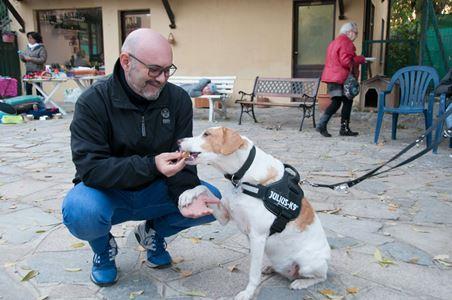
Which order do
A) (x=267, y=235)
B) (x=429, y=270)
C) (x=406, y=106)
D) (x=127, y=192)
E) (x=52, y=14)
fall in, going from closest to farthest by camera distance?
(x=267, y=235), (x=127, y=192), (x=429, y=270), (x=406, y=106), (x=52, y=14)

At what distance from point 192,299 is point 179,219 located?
1.59 feet

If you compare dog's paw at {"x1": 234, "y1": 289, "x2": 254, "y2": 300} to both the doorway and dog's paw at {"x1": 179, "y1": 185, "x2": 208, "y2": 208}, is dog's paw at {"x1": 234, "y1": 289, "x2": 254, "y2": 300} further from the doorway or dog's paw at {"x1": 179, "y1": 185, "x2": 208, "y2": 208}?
the doorway

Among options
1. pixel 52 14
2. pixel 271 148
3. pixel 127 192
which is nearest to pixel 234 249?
pixel 127 192

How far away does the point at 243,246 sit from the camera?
11.0 ft

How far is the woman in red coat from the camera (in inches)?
311

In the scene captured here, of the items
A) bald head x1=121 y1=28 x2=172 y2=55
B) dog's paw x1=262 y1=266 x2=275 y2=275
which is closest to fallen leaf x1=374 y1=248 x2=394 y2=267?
dog's paw x1=262 y1=266 x2=275 y2=275

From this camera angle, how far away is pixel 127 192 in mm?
2672

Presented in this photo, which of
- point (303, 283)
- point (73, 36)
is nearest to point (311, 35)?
point (73, 36)

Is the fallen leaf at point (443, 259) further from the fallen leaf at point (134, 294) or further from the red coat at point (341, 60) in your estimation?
the red coat at point (341, 60)

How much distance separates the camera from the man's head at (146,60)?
243 cm

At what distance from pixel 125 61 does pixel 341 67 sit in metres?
6.08

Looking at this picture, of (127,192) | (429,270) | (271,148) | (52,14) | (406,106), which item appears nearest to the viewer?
(127,192)

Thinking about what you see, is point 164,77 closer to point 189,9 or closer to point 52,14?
point 189,9

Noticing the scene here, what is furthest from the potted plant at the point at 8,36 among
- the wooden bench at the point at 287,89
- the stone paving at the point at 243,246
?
the stone paving at the point at 243,246
